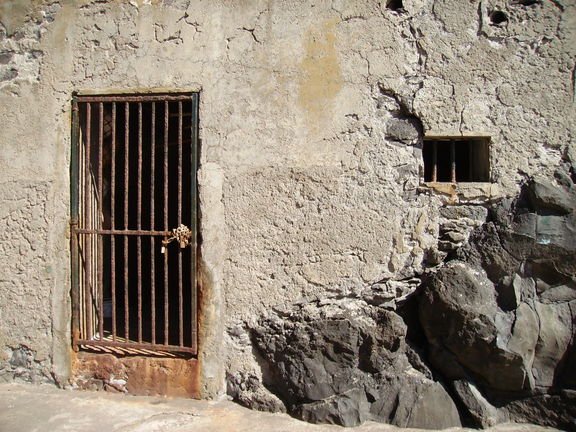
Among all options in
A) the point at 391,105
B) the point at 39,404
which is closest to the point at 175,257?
the point at 39,404

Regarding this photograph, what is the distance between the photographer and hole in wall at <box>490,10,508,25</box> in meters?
3.17

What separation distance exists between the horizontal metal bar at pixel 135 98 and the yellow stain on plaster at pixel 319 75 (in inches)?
30.7

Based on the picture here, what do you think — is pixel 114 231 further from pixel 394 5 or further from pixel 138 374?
pixel 394 5

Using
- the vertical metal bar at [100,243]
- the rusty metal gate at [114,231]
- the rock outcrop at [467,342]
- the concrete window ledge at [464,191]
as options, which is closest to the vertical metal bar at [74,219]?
the rusty metal gate at [114,231]

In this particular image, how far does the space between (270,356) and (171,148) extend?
3.08m

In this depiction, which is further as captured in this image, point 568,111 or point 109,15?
point 109,15

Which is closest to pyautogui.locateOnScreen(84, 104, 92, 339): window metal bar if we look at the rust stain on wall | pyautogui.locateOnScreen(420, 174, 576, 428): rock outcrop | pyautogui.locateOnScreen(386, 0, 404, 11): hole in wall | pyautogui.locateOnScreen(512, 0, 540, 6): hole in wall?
the rust stain on wall

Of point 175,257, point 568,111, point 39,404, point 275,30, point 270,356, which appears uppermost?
point 275,30

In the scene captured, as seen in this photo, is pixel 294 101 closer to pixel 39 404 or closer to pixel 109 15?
pixel 109 15

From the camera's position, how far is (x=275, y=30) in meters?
3.28

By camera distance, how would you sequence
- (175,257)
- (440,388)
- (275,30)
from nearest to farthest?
(440,388) → (275,30) → (175,257)

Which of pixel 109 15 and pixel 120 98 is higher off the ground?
pixel 109 15

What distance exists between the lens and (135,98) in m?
3.42

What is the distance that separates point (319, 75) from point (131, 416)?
2431 mm
